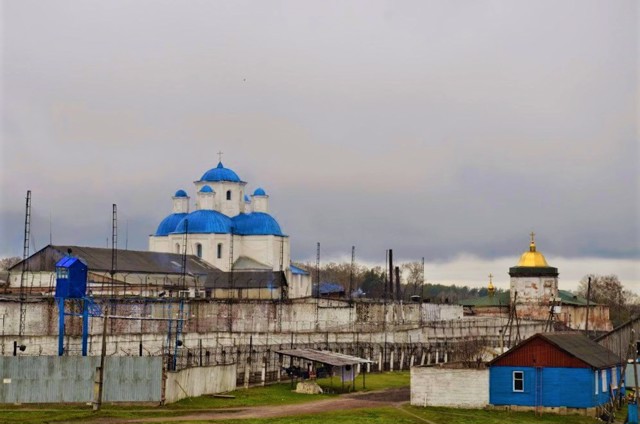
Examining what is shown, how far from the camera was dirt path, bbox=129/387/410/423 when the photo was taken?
4100 cm

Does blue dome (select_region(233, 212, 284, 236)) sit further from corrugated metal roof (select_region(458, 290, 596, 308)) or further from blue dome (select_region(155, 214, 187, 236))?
corrugated metal roof (select_region(458, 290, 596, 308))

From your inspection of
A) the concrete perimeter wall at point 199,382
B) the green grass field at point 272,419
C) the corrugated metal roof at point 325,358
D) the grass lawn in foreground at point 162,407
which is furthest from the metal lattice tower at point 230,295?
Answer: the green grass field at point 272,419

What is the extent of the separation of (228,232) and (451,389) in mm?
71126

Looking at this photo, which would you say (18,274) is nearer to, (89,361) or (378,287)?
(89,361)

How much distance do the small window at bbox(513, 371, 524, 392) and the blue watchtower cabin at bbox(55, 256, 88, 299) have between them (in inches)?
800

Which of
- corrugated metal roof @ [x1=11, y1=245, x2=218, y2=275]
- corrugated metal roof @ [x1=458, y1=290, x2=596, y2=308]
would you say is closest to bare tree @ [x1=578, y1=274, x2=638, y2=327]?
corrugated metal roof @ [x1=458, y1=290, x2=596, y2=308]

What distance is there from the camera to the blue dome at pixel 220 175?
124 m

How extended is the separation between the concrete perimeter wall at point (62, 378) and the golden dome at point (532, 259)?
2750 inches

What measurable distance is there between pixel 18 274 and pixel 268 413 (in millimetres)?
51561

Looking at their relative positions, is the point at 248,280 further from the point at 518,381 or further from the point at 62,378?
the point at 62,378

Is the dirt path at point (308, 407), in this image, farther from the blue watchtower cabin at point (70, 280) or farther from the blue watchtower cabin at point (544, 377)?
the blue watchtower cabin at point (70, 280)

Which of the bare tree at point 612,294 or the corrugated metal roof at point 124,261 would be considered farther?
the bare tree at point 612,294

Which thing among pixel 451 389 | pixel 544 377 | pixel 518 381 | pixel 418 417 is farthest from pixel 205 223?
pixel 418 417

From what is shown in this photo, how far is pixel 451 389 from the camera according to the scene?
46.9m
